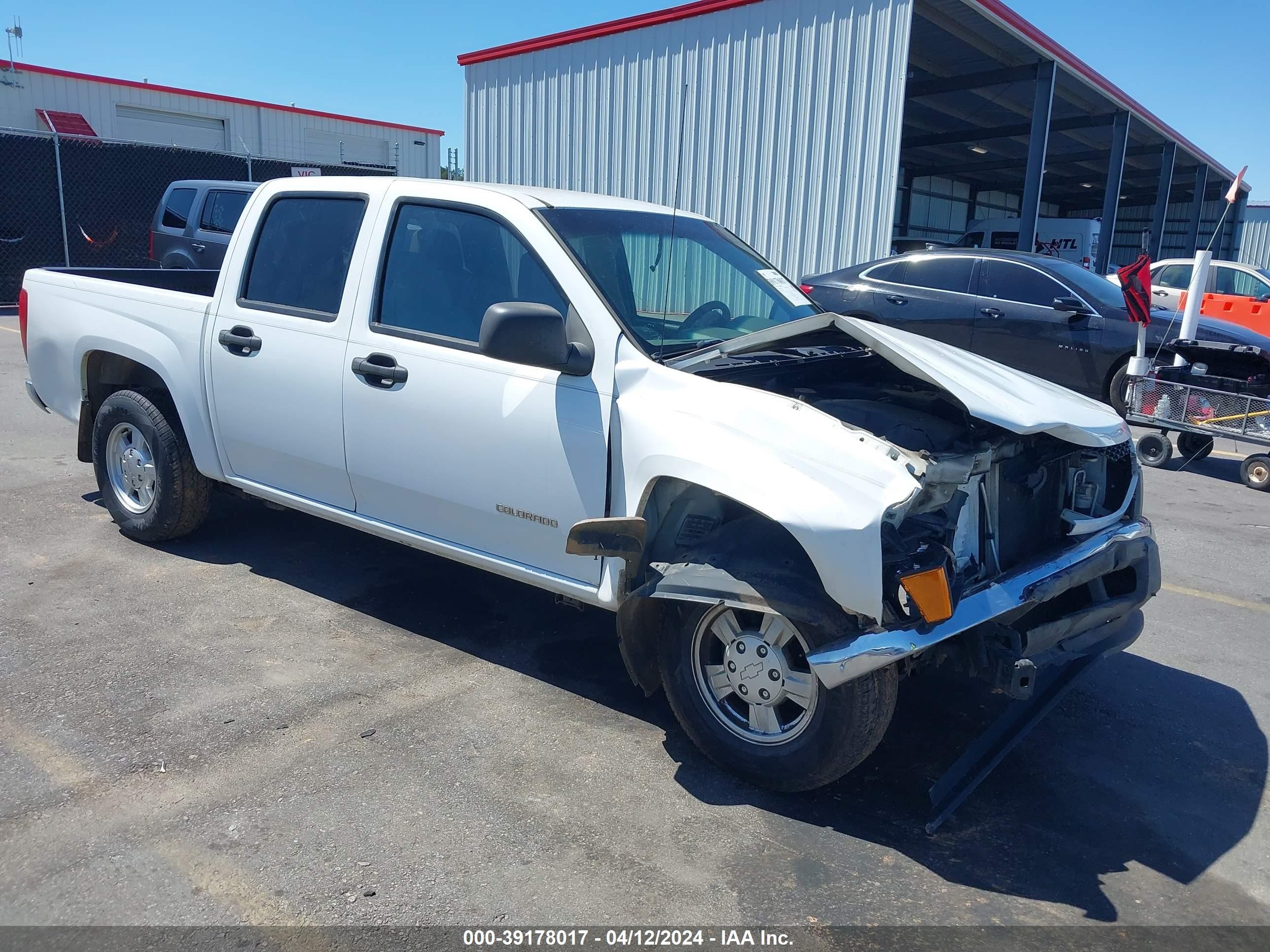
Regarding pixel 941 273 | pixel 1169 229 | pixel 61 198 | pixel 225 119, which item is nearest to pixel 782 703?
pixel 941 273

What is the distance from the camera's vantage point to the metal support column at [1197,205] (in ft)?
93.1

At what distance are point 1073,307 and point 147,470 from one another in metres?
8.42

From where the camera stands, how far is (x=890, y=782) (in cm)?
343

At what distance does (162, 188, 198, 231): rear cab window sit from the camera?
13.7 m

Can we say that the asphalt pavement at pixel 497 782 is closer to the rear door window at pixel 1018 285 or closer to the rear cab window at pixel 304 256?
the rear cab window at pixel 304 256

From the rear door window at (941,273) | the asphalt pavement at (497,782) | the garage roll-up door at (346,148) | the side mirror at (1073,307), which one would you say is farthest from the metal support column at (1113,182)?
the garage roll-up door at (346,148)

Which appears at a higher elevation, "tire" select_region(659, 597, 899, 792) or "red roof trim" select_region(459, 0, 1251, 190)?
"red roof trim" select_region(459, 0, 1251, 190)

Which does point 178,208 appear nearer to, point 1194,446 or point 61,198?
point 61,198

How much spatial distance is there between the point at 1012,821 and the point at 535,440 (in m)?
2.06

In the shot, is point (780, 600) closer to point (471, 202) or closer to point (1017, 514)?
point (1017, 514)

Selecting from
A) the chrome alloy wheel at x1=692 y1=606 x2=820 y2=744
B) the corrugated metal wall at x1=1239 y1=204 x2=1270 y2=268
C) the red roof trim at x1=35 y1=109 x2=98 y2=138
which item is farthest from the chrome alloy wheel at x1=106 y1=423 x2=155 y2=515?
the corrugated metal wall at x1=1239 y1=204 x2=1270 y2=268

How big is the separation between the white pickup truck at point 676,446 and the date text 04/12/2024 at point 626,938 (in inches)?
25.8

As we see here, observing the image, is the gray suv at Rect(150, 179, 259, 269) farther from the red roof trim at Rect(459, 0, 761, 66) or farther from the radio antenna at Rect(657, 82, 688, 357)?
the radio antenna at Rect(657, 82, 688, 357)

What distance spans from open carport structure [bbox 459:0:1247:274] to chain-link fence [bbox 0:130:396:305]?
4909mm
